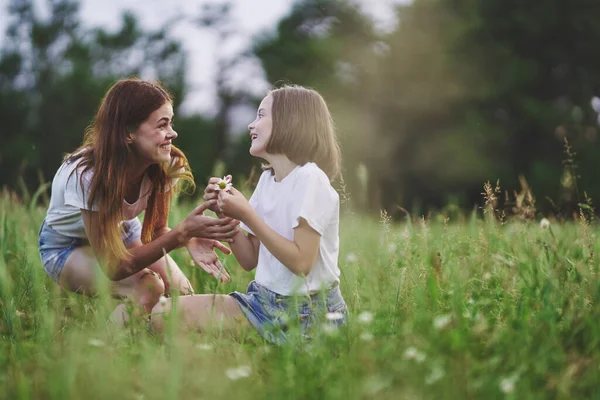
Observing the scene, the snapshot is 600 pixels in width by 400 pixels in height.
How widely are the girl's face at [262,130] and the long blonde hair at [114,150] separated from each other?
0.64 meters

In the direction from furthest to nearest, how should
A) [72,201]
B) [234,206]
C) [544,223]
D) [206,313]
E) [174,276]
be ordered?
[174,276] → [544,223] → [72,201] → [206,313] → [234,206]

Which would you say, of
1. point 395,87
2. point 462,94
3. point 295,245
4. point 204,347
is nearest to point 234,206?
point 295,245

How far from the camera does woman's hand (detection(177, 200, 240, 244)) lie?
2744 millimetres

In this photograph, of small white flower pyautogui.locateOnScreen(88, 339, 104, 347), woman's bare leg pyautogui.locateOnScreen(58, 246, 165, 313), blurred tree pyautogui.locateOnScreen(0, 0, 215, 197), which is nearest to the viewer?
small white flower pyautogui.locateOnScreen(88, 339, 104, 347)

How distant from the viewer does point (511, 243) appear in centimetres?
342

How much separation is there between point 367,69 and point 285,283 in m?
19.5

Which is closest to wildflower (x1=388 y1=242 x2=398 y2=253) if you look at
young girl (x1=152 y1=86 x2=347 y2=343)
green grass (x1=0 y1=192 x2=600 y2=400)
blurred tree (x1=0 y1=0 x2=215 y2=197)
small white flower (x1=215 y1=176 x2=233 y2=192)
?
green grass (x1=0 y1=192 x2=600 y2=400)

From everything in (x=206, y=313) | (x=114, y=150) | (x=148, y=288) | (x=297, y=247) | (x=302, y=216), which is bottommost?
(x=148, y=288)

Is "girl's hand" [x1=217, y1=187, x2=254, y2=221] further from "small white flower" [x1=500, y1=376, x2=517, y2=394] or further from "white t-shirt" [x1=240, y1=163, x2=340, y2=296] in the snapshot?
"small white flower" [x1=500, y1=376, x2=517, y2=394]

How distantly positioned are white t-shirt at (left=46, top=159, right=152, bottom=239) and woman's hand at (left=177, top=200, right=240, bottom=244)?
19.1 inches

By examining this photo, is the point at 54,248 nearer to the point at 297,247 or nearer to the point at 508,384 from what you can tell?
the point at 297,247

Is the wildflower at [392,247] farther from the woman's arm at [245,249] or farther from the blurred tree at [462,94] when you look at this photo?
the blurred tree at [462,94]

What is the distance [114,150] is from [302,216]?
1.10 m

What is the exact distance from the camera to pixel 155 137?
3.05m
